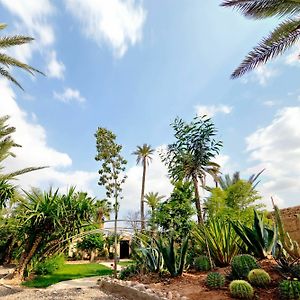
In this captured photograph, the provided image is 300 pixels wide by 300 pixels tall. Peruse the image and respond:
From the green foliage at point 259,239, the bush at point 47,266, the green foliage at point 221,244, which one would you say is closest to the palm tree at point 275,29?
the green foliage at point 259,239

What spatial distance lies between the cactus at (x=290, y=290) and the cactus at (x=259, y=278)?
51 cm

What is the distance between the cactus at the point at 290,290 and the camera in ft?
13.9

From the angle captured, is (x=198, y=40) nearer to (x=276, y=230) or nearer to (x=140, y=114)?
(x=140, y=114)

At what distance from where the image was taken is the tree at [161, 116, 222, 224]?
1186 centimetres

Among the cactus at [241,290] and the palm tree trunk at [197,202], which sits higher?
the palm tree trunk at [197,202]

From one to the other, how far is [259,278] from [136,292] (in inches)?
92.1

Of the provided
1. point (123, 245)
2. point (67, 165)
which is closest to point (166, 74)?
point (67, 165)

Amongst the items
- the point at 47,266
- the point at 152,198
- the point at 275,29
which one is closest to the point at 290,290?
the point at 275,29

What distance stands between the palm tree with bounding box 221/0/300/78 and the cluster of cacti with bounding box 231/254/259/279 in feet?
16.0

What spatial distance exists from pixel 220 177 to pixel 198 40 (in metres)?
18.2

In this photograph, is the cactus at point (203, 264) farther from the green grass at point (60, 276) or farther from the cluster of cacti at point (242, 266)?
the green grass at point (60, 276)

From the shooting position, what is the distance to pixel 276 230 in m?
6.33

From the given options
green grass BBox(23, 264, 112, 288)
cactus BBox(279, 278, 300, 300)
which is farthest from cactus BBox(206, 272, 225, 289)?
green grass BBox(23, 264, 112, 288)

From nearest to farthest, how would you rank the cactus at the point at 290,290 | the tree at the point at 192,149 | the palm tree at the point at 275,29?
the cactus at the point at 290,290 → the palm tree at the point at 275,29 → the tree at the point at 192,149
